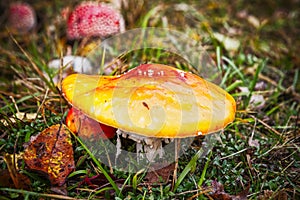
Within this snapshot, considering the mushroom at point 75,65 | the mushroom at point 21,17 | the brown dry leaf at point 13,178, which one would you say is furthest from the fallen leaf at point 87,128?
the mushroom at point 21,17

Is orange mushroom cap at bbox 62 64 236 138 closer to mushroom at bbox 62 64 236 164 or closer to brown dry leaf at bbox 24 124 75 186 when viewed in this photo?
mushroom at bbox 62 64 236 164

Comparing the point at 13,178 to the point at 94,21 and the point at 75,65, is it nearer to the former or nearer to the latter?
the point at 75,65

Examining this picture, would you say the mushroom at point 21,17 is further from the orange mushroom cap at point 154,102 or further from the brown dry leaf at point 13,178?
the brown dry leaf at point 13,178

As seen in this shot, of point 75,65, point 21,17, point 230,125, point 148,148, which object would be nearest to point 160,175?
point 148,148

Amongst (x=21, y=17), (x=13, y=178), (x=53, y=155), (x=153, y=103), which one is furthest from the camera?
(x=21, y=17)

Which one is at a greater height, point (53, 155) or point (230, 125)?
point (53, 155)

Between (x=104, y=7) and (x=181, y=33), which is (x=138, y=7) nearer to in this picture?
(x=181, y=33)

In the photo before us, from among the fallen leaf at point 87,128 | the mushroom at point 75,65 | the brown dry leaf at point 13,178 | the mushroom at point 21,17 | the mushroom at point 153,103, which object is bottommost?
the brown dry leaf at point 13,178
